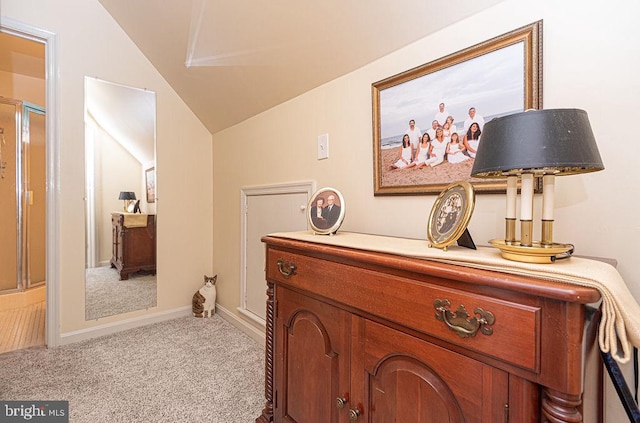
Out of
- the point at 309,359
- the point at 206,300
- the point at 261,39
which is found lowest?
the point at 206,300

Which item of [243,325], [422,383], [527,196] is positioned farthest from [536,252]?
[243,325]

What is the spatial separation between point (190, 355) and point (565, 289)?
2147 millimetres

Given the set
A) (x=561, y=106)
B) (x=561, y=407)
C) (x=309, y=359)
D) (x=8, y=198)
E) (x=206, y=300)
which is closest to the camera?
(x=561, y=407)

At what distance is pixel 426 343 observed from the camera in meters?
0.75

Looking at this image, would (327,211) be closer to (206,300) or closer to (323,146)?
(323,146)

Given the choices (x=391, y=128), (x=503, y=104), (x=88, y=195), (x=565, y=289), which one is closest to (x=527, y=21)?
(x=503, y=104)

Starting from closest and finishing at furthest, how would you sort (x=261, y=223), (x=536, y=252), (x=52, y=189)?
(x=536, y=252), (x=52, y=189), (x=261, y=223)

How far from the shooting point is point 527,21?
3.19ft

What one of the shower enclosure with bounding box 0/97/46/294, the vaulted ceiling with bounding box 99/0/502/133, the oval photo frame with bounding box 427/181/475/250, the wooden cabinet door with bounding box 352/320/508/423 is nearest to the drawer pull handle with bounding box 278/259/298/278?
the wooden cabinet door with bounding box 352/320/508/423

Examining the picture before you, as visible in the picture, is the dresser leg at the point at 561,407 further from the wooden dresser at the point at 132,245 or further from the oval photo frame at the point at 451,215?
the wooden dresser at the point at 132,245

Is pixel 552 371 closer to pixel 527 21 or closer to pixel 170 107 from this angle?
pixel 527 21

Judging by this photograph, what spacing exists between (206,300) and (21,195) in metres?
2.46

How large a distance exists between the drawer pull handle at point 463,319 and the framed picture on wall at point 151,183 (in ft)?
8.39

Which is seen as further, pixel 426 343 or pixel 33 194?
pixel 33 194
